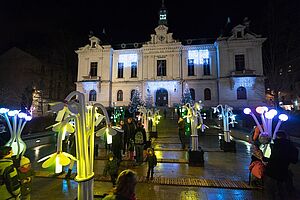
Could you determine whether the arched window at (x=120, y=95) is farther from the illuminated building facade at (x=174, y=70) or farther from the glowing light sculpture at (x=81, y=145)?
the glowing light sculpture at (x=81, y=145)

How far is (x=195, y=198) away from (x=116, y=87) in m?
33.2

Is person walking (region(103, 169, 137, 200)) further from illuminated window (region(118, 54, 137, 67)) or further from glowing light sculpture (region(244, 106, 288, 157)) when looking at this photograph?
illuminated window (region(118, 54, 137, 67))

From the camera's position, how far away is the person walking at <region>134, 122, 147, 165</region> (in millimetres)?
8406

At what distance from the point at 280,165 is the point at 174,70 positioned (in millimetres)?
31906

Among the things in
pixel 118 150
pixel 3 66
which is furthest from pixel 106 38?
pixel 118 150

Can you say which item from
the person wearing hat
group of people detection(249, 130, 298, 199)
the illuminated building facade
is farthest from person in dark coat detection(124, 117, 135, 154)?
the illuminated building facade

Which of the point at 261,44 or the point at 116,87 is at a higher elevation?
the point at 261,44

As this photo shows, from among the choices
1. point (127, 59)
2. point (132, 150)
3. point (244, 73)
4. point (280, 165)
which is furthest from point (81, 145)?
point (127, 59)

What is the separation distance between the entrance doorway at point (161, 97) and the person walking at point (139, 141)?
26.4 meters

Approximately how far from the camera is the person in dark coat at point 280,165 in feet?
14.1

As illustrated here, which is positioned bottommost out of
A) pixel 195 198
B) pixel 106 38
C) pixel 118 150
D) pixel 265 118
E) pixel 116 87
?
pixel 195 198

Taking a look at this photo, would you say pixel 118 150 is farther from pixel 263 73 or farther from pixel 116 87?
pixel 263 73

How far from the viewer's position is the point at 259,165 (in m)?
5.47

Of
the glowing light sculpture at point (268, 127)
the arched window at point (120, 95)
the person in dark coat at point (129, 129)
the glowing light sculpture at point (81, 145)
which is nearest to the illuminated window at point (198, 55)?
the arched window at point (120, 95)
